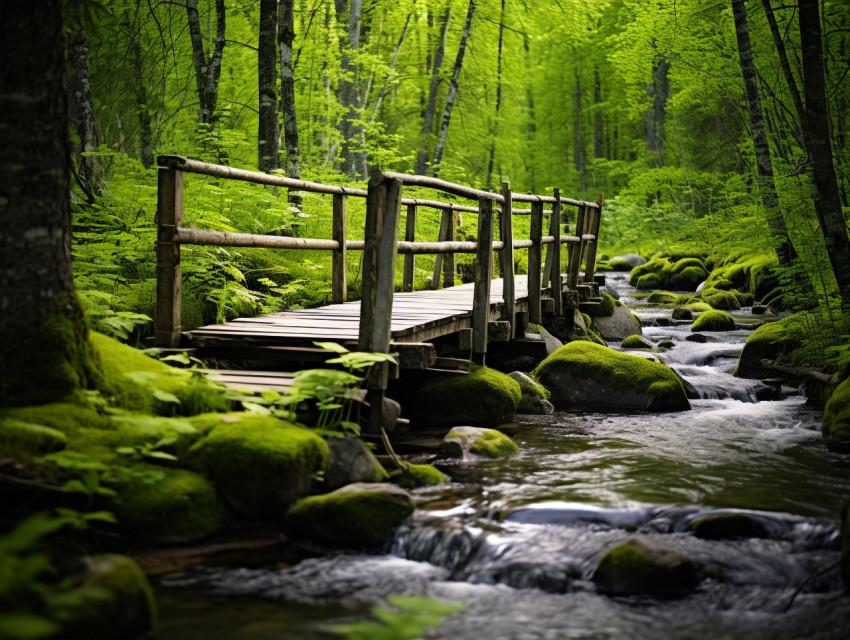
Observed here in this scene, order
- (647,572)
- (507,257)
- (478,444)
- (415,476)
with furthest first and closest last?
1. (507,257)
2. (478,444)
3. (415,476)
4. (647,572)

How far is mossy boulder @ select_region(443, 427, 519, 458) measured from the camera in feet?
20.3

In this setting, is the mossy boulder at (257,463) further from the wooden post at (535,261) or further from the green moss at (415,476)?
the wooden post at (535,261)

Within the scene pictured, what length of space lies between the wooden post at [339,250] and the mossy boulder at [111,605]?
5.50 m

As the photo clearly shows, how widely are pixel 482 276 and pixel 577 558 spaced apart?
13.0 ft

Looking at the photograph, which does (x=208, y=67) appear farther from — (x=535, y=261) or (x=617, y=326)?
(x=617, y=326)

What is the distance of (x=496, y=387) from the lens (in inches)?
298

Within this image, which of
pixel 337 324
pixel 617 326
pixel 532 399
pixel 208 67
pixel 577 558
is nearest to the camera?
pixel 577 558

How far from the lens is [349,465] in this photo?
4.89m

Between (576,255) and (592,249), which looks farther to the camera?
(592,249)

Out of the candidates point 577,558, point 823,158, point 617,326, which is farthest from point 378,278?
point 617,326

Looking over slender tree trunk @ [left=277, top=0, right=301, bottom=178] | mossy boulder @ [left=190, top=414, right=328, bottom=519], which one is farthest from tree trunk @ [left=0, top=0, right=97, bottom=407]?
slender tree trunk @ [left=277, top=0, right=301, bottom=178]

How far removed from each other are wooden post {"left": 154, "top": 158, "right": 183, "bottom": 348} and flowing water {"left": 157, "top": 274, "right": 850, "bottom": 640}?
2.34 m

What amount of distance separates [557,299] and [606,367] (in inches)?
93.0

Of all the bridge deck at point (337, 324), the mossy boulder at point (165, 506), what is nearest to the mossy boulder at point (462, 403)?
the bridge deck at point (337, 324)
